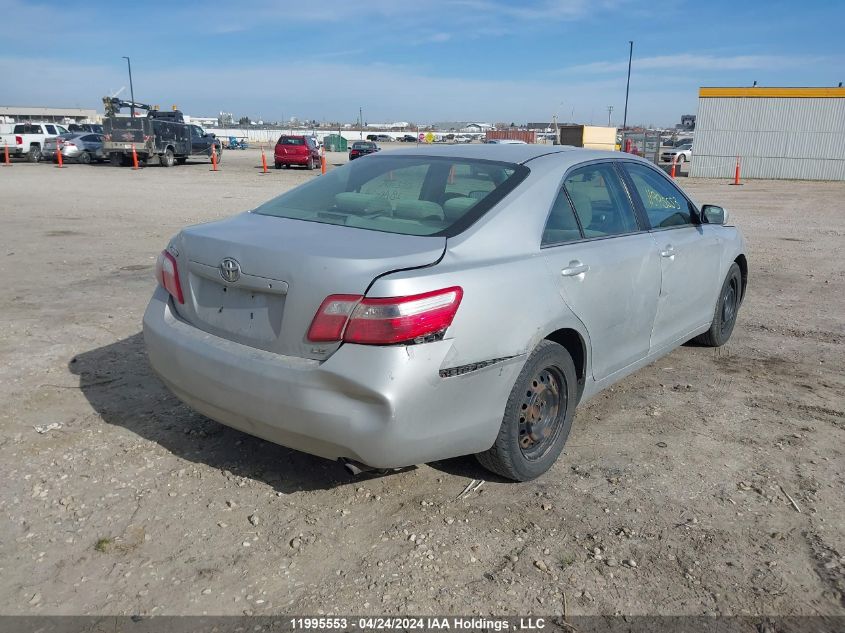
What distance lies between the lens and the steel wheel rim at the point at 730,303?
569 cm

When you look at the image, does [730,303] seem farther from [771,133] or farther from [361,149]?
[361,149]

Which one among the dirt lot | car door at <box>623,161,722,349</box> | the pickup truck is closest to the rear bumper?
the dirt lot

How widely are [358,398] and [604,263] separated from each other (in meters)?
1.70

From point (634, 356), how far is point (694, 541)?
1414 millimetres

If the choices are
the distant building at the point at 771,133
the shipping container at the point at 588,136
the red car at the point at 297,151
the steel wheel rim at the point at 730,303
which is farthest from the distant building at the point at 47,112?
the steel wheel rim at the point at 730,303

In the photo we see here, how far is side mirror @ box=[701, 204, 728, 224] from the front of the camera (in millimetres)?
5051

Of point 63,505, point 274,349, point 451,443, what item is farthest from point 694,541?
point 63,505

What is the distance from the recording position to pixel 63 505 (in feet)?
10.6

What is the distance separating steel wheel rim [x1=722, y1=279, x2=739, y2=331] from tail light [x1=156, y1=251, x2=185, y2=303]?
13.7 ft

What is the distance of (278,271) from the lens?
9.68ft

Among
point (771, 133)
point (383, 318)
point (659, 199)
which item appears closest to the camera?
point (383, 318)

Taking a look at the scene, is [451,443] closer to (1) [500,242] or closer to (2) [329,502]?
(2) [329,502]

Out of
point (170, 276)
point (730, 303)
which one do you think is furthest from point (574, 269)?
point (730, 303)

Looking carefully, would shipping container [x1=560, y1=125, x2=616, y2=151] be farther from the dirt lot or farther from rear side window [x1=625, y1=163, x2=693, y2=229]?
the dirt lot
